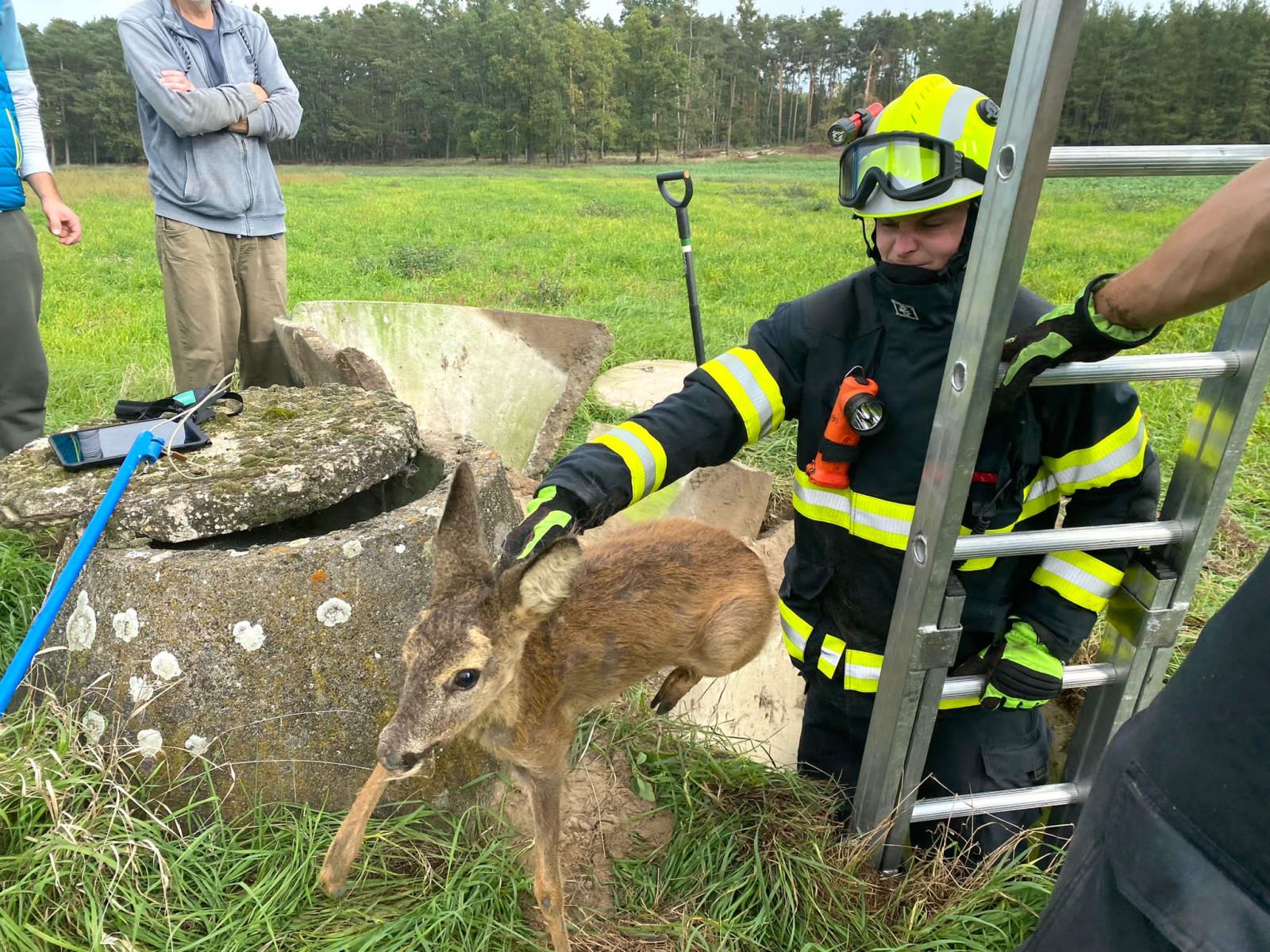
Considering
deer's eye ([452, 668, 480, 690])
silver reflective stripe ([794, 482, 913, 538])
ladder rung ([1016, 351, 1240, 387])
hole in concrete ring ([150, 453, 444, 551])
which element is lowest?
hole in concrete ring ([150, 453, 444, 551])

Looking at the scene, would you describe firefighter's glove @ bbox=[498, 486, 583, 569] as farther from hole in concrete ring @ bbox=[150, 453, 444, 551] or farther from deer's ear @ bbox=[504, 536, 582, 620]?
hole in concrete ring @ bbox=[150, 453, 444, 551]

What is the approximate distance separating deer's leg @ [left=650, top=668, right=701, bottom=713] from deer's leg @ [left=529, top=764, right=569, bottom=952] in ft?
2.51

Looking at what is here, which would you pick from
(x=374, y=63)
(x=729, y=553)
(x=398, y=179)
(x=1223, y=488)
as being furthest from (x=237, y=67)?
(x=374, y=63)

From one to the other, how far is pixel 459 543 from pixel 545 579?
0.26m

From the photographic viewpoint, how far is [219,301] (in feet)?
15.4

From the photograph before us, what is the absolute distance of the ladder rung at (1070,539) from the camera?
1950 millimetres

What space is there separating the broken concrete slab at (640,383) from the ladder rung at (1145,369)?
146 inches

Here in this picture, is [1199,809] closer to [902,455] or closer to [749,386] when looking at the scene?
[902,455]

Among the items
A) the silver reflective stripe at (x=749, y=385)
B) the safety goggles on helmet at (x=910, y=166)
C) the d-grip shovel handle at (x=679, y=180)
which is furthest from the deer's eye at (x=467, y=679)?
the d-grip shovel handle at (x=679, y=180)

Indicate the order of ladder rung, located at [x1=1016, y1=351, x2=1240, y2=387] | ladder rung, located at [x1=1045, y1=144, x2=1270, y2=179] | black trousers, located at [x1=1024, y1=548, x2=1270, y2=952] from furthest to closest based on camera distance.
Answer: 1. ladder rung, located at [x1=1016, y1=351, x2=1240, y2=387]
2. ladder rung, located at [x1=1045, y1=144, x2=1270, y2=179]
3. black trousers, located at [x1=1024, y1=548, x2=1270, y2=952]

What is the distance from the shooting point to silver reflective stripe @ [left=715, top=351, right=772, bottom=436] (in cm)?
231

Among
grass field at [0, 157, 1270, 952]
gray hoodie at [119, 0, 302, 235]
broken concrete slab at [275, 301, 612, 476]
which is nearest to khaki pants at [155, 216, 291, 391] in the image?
gray hoodie at [119, 0, 302, 235]

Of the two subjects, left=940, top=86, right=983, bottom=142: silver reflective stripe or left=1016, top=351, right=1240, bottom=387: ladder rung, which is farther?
left=940, top=86, right=983, bottom=142: silver reflective stripe

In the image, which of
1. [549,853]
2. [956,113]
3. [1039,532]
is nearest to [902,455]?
[1039,532]
